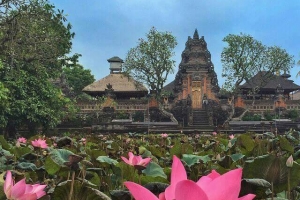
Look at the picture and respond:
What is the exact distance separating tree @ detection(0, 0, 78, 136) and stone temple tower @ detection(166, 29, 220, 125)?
50.2 ft

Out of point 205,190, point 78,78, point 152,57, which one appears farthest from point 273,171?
point 78,78

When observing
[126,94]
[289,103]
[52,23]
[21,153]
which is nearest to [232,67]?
[289,103]

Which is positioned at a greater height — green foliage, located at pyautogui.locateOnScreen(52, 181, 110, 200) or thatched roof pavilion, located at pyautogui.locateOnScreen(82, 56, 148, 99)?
thatched roof pavilion, located at pyautogui.locateOnScreen(82, 56, 148, 99)

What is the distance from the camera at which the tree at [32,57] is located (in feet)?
32.1

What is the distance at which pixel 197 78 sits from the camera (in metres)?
30.4

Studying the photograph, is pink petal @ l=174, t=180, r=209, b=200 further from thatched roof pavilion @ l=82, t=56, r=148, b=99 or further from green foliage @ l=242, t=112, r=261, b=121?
thatched roof pavilion @ l=82, t=56, r=148, b=99

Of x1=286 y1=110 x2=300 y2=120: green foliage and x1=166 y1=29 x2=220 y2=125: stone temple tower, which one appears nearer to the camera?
x1=286 y1=110 x2=300 y2=120: green foliage

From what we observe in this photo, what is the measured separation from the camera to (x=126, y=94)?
34406 mm

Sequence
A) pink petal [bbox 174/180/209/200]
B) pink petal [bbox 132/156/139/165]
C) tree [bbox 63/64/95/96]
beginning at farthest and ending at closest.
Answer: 1. tree [bbox 63/64/95/96]
2. pink petal [bbox 132/156/139/165]
3. pink petal [bbox 174/180/209/200]

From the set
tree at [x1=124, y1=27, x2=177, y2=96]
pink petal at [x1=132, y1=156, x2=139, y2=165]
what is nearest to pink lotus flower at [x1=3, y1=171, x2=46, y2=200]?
pink petal at [x1=132, y1=156, x2=139, y2=165]

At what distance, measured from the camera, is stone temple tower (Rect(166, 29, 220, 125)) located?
99.8 ft

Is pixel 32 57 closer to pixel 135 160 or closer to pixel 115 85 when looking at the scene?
pixel 135 160

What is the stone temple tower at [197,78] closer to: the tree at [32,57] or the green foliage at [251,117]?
the green foliage at [251,117]

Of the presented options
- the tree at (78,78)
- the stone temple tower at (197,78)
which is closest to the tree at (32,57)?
the stone temple tower at (197,78)
